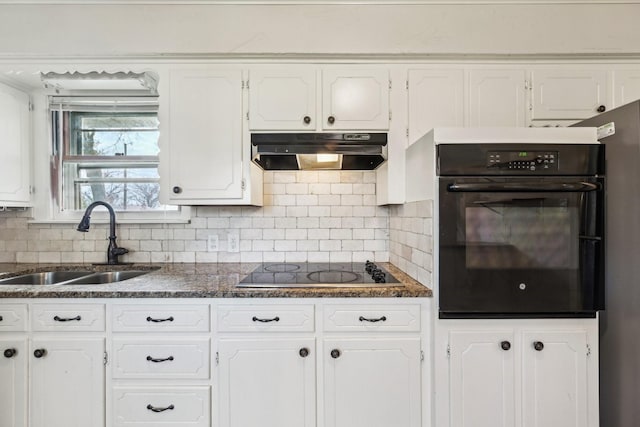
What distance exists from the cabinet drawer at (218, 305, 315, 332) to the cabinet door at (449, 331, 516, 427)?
0.69m

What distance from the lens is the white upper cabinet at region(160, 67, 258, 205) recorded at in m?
1.83

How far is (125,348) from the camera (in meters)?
1.49

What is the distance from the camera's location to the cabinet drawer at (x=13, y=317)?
150 centimetres

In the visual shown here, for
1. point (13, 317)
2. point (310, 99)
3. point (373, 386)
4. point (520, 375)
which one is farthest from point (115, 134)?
point (520, 375)

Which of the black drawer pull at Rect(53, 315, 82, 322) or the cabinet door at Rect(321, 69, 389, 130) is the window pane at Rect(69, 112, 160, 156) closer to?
the black drawer pull at Rect(53, 315, 82, 322)

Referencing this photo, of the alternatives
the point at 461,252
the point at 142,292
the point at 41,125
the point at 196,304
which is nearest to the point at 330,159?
the point at 461,252

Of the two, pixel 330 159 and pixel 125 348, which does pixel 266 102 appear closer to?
pixel 330 159

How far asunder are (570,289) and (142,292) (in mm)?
1944

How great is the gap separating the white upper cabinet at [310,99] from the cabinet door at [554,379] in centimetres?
138

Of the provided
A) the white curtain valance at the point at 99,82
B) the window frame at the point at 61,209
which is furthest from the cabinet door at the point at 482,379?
the white curtain valance at the point at 99,82

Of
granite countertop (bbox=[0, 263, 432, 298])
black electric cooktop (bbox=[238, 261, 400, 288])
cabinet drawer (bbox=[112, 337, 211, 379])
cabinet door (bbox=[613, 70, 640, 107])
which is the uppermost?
cabinet door (bbox=[613, 70, 640, 107])

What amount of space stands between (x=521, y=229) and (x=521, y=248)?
84 mm

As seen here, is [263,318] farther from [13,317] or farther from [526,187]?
[526,187]

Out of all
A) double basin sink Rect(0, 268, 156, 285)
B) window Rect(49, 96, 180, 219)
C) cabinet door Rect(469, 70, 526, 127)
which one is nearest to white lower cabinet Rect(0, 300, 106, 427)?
double basin sink Rect(0, 268, 156, 285)
